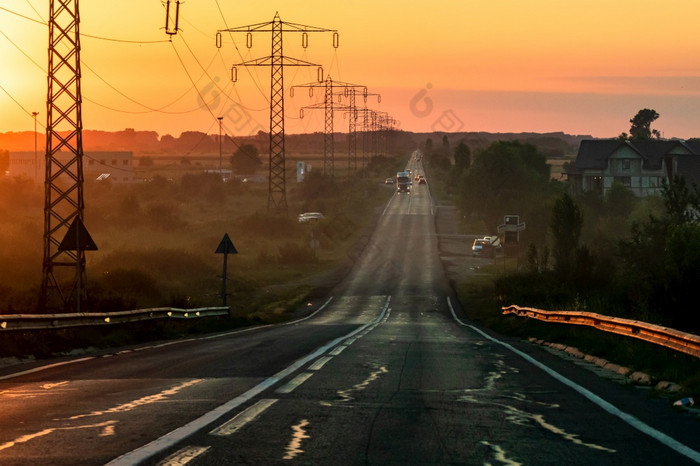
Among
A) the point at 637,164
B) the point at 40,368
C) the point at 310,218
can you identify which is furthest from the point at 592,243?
the point at 40,368

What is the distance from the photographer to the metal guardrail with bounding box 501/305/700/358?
13666 millimetres

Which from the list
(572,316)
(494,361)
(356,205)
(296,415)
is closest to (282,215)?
(356,205)

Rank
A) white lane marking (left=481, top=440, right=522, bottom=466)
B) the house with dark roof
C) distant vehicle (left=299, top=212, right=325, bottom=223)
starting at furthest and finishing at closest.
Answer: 1. the house with dark roof
2. distant vehicle (left=299, top=212, right=325, bottom=223)
3. white lane marking (left=481, top=440, right=522, bottom=466)

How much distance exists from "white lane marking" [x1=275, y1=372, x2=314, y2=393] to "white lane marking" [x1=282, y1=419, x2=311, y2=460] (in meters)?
2.52

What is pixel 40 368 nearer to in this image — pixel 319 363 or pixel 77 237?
pixel 319 363

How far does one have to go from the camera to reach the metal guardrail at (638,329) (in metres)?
13.7

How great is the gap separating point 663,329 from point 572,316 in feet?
30.0

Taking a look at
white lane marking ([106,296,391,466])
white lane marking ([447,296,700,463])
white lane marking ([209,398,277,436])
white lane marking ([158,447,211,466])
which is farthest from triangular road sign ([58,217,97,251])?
white lane marking ([158,447,211,466])

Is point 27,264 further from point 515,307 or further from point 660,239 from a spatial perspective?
point 660,239

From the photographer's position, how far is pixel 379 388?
12.2 metres

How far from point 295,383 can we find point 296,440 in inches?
176

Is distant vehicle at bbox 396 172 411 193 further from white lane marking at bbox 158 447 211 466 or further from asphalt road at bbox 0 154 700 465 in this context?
white lane marking at bbox 158 447 211 466

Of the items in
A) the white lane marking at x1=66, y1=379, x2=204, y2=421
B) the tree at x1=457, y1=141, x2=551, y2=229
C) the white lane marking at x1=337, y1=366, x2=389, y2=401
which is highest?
the tree at x1=457, y1=141, x2=551, y2=229

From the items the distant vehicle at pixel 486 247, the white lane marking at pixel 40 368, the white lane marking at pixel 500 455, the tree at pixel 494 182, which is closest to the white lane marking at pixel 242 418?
the white lane marking at pixel 500 455
